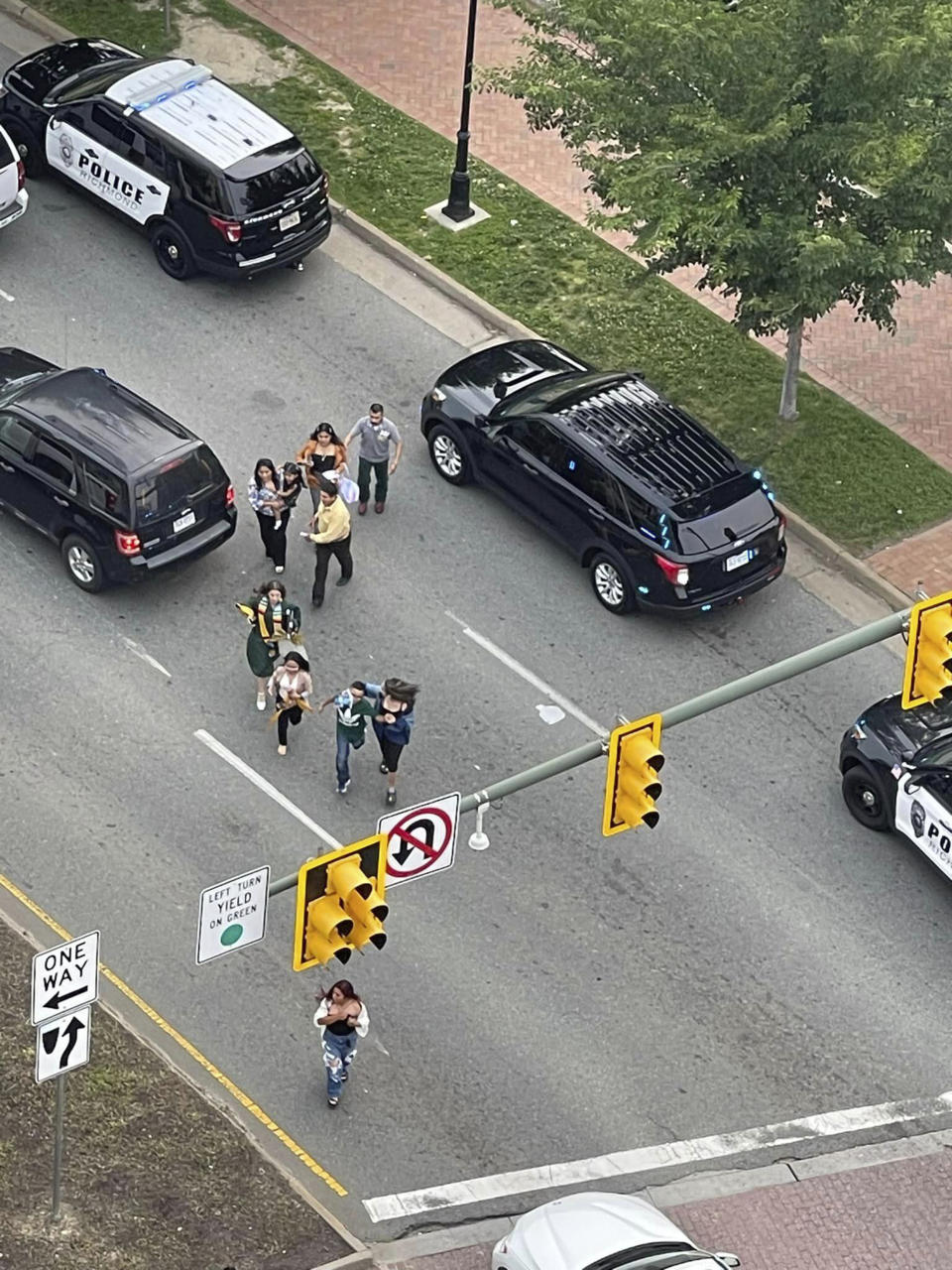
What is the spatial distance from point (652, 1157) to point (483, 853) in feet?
11.2

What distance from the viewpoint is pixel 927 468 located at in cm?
2420

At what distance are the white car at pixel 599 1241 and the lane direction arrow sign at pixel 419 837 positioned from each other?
273 cm

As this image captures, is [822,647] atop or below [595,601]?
atop

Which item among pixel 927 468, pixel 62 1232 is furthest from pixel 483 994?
pixel 927 468

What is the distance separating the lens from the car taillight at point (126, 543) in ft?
68.5

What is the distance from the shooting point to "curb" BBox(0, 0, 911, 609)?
22.7 m

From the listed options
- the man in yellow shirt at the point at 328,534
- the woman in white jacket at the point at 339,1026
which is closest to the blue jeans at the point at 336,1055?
the woman in white jacket at the point at 339,1026

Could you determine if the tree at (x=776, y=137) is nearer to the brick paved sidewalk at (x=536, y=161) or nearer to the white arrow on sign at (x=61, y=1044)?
the brick paved sidewalk at (x=536, y=161)

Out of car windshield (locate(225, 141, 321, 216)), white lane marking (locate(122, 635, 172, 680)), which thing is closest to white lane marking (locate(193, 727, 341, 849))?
white lane marking (locate(122, 635, 172, 680))

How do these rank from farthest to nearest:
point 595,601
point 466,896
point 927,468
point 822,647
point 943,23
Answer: point 927,468 → point 595,601 → point 943,23 → point 466,896 → point 822,647

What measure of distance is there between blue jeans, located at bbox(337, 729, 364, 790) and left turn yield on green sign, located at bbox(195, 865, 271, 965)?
16.5ft

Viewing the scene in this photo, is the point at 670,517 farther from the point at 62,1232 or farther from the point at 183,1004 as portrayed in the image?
the point at 62,1232

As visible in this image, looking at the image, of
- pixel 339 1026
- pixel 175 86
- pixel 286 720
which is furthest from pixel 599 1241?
pixel 175 86

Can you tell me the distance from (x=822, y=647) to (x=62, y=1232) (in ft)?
22.1
